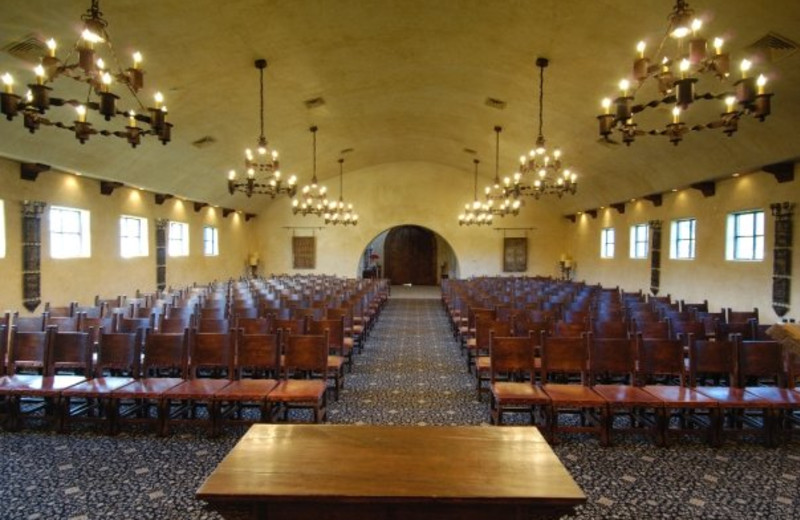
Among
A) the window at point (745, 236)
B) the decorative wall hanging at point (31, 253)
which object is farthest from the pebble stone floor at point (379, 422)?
the window at point (745, 236)

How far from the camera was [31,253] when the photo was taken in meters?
9.09

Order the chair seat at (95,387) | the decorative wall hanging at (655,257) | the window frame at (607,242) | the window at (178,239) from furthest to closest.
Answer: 1. the window frame at (607,242)
2. the window at (178,239)
3. the decorative wall hanging at (655,257)
4. the chair seat at (95,387)

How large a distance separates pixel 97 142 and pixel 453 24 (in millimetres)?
6982

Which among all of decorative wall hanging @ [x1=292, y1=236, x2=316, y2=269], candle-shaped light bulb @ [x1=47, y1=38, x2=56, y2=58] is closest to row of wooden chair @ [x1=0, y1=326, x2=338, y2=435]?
candle-shaped light bulb @ [x1=47, y1=38, x2=56, y2=58]

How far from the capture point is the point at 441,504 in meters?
1.93

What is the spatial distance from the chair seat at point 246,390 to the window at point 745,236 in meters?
9.61

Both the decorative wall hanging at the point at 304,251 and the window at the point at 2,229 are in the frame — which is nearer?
the window at the point at 2,229

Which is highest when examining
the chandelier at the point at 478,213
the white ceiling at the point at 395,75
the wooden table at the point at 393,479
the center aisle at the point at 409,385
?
the white ceiling at the point at 395,75

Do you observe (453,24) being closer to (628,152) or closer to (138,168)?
(628,152)

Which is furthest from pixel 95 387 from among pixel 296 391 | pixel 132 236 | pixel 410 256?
pixel 410 256

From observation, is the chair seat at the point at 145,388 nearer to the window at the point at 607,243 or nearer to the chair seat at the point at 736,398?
the chair seat at the point at 736,398

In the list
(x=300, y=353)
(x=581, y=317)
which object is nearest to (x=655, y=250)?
(x=581, y=317)

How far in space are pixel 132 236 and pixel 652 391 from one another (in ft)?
41.6

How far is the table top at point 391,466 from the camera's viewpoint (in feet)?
6.29
